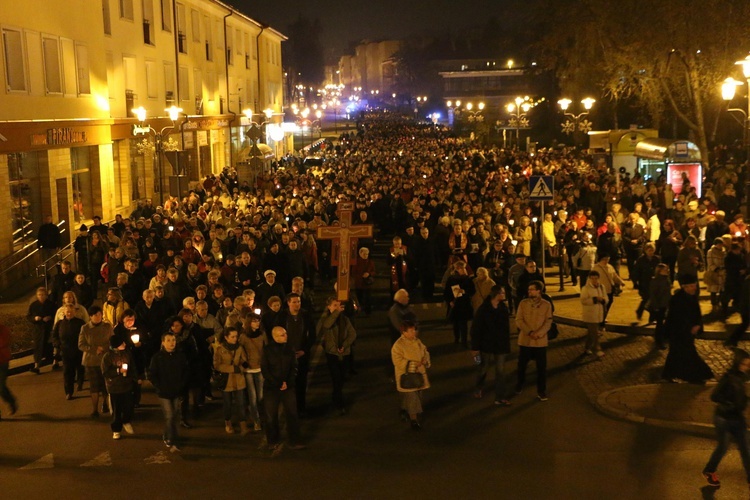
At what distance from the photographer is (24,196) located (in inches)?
961

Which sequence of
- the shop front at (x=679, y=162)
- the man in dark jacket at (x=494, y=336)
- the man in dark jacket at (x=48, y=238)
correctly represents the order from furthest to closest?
1. the shop front at (x=679, y=162)
2. the man in dark jacket at (x=48, y=238)
3. the man in dark jacket at (x=494, y=336)

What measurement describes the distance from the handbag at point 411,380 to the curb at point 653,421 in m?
2.30

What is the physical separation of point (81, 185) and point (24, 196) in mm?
4712

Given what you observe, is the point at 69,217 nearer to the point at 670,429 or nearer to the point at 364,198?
the point at 364,198

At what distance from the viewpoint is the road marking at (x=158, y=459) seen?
32.5ft

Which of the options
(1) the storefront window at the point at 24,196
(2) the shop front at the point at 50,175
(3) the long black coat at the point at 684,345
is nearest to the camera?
(3) the long black coat at the point at 684,345

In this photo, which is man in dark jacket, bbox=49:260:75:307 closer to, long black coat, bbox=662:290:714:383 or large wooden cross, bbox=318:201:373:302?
large wooden cross, bbox=318:201:373:302

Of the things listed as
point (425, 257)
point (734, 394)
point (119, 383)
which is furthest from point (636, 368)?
point (119, 383)

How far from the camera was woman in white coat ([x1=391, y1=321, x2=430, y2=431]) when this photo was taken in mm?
10820

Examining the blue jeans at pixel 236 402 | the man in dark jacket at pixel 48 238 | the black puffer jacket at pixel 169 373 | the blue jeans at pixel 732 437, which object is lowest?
the blue jeans at pixel 236 402

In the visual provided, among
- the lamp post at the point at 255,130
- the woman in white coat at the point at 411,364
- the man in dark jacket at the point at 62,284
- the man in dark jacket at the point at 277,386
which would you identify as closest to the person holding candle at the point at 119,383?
the man in dark jacket at the point at 277,386

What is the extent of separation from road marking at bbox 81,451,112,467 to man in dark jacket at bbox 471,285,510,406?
468 centimetres

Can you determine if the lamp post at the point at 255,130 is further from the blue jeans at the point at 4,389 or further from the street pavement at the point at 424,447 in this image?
the blue jeans at the point at 4,389

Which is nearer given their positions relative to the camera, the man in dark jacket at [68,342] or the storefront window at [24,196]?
the man in dark jacket at [68,342]
